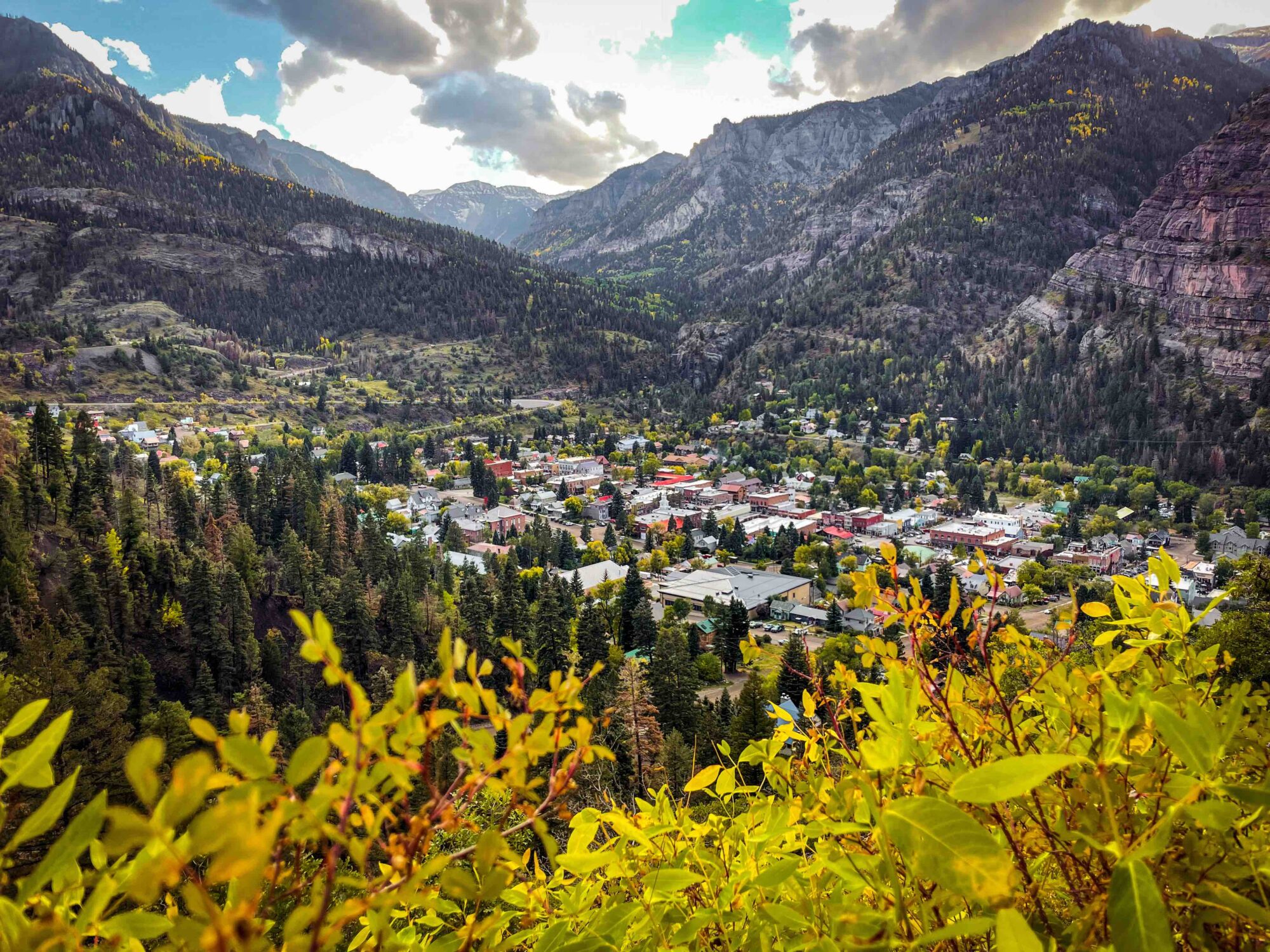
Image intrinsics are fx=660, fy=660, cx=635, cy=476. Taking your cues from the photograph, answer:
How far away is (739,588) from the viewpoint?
2514 cm

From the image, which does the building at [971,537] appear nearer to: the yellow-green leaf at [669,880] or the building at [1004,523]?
the building at [1004,523]

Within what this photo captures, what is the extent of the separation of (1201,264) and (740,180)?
9079 cm

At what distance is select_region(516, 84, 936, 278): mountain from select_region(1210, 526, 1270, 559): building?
316 feet

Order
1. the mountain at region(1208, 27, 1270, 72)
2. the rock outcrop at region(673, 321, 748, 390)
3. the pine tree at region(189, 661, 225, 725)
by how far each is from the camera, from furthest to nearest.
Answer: the mountain at region(1208, 27, 1270, 72) < the rock outcrop at region(673, 321, 748, 390) < the pine tree at region(189, 661, 225, 725)

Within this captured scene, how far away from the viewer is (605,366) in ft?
229

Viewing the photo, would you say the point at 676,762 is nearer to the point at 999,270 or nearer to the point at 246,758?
the point at 246,758

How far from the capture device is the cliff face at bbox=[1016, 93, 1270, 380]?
4847cm

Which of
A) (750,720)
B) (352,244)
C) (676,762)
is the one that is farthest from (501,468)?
(352,244)

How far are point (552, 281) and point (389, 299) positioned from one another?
20.0 meters

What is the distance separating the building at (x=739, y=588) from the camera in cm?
2405

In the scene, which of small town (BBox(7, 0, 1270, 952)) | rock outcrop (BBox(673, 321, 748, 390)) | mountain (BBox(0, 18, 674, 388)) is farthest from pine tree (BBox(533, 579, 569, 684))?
mountain (BBox(0, 18, 674, 388))

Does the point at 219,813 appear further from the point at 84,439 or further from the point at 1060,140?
the point at 1060,140

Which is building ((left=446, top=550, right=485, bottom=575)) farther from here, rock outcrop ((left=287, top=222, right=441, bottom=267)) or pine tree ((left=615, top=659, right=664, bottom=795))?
rock outcrop ((left=287, top=222, right=441, bottom=267))

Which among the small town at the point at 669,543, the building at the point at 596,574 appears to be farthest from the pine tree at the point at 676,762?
the building at the point at 596,574
